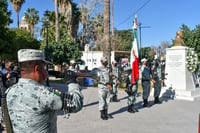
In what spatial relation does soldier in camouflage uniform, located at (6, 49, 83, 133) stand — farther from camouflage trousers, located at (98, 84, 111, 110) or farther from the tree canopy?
the tree canopy

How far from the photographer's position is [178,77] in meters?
10.2

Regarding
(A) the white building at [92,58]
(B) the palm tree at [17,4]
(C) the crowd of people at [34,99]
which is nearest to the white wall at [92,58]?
(A) the white building at [92,58]

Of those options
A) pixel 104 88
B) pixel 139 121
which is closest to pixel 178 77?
pixel 139 121

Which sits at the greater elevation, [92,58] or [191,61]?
[92,58]

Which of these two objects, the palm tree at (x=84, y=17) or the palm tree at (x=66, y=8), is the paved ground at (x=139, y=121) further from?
the palm tree at (x=84, y=17)

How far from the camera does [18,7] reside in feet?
128

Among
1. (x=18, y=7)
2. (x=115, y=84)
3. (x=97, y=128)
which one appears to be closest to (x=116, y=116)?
(x=97, y=128)

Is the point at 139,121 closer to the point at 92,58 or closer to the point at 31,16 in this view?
the point at 92,58

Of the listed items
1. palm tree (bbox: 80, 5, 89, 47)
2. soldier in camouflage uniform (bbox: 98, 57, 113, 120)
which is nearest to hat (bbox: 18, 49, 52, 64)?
soldier in camouflage uniform (bbox: 98, 57, 113, 120)

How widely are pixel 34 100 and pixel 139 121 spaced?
4.90m

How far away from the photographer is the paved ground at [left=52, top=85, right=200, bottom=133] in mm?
5348

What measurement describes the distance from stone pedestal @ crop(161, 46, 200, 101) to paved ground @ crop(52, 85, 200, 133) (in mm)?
1662

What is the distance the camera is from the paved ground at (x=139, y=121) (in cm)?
535

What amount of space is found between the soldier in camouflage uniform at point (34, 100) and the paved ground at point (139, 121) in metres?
3.66
